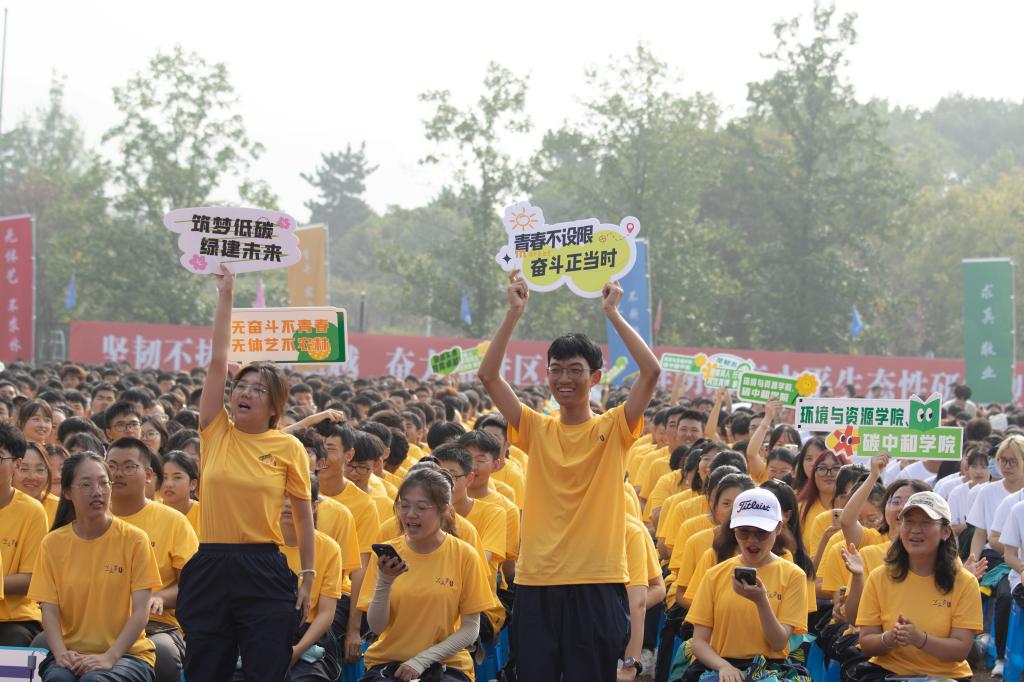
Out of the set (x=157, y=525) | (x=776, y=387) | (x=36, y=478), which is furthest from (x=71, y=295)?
(x=157, y=525)

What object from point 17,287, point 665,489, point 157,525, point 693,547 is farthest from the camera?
point 17,287

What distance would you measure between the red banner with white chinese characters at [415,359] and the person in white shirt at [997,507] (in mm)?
18809

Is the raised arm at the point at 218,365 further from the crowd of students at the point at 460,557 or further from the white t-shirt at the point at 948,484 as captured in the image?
the white t-shirt at the point at 948,484

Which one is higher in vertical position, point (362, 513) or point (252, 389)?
point (252, 389)

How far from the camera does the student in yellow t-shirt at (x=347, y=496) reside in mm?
6176

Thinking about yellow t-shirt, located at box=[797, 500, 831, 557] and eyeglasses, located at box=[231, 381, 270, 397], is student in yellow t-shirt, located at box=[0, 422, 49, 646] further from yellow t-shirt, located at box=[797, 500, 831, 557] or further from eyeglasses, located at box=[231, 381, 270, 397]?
yellow t-shirt, located at box=[797, 500, 831, 557]

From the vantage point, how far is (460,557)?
535 cm

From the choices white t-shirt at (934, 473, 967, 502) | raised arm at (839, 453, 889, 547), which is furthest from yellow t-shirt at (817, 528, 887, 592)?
white t-shirt at (934, 473, 967, 502)

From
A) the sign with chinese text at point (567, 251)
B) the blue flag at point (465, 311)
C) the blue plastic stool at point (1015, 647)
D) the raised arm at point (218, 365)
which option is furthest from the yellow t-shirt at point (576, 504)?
the blue flag at point (465, 311)

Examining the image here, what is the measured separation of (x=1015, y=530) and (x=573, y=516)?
3.56 m

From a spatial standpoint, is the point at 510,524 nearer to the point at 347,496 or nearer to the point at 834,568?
the point at 347,496

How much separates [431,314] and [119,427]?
78.5ft

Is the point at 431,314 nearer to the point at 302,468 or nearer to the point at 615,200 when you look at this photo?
the point at 615,200

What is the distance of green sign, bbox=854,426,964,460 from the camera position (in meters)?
6.95
